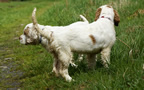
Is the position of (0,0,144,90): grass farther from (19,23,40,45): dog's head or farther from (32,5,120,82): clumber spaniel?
(19,23,40,45): dog's head

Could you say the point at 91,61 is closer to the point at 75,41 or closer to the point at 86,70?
the point at 86,70

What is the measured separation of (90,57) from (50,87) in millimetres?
961

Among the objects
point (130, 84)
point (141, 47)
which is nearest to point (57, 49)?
point (130, 84)

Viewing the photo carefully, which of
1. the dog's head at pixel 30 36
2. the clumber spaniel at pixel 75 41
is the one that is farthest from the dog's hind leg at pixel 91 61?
the dog's head at pixel 30 36

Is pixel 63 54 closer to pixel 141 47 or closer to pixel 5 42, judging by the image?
pixel 141 47

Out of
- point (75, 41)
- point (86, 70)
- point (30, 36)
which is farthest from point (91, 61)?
point (30, 36)

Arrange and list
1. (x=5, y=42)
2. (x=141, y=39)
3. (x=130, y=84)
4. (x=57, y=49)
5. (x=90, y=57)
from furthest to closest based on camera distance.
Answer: (x=5, y=42) < (x=141, y=39) < (x=90, y=57) < (x=57, y=49) < (x=130, y=84)

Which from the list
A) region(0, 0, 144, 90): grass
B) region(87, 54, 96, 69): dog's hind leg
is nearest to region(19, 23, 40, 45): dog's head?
region(0, 0, 144, 90): grass

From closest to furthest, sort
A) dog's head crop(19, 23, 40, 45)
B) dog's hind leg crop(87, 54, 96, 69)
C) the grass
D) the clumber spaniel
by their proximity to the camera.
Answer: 1. the grass
2. the clumber spaniel
3. dog's head crop(19, 23, 40, 45)
4. dog's hind leg crop(87, 54, 96, 69)

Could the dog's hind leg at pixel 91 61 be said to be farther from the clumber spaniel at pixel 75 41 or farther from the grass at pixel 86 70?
the clumber spaniel at pixel 75 41

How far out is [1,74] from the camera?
445 cm

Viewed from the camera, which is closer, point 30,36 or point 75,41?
point 75,41

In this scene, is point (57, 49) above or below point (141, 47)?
above

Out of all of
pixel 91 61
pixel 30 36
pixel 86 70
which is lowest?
pixel 86 70
